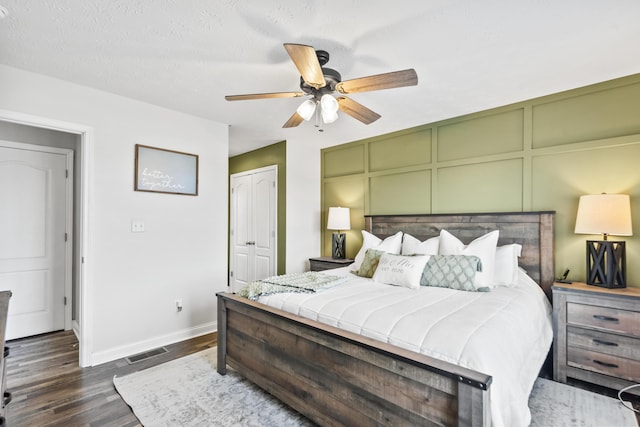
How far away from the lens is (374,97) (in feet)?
9.70

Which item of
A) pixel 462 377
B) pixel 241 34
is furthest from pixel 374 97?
pixel 462 377

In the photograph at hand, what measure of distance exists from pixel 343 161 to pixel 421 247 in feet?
6.45

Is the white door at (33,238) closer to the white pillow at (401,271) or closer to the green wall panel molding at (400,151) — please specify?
the white pillow at (401,271)

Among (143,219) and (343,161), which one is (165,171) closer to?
(143,219)

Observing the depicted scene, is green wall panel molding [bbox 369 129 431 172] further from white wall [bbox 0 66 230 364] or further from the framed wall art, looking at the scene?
the framed wall art

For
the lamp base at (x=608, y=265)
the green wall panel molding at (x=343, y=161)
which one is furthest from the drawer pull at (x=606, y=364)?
the green wall panel molding at (x=343, y=161)

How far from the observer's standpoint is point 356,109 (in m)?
2.46

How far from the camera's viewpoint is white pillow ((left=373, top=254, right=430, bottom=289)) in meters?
2.57

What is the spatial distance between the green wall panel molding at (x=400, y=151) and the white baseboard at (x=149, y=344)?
2.87 meters

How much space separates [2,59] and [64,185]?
1.77 meters

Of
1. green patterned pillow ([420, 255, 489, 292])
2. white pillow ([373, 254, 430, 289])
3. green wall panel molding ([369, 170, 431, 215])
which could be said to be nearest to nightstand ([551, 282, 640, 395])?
green patterned pillow ([420, 255, 489, 292])

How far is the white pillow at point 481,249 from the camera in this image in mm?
2561

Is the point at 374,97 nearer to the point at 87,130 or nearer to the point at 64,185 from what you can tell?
the point at 87,130

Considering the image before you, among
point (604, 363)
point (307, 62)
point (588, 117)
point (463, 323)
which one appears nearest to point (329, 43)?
point (307, 62)
